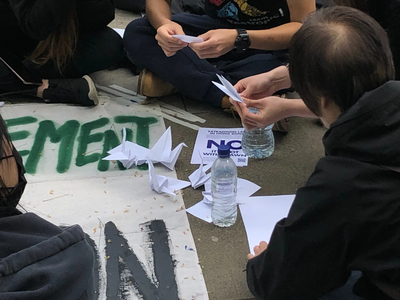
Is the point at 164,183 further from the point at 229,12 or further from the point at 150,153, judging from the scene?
the point at 229,12

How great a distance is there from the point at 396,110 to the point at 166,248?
0.79 m

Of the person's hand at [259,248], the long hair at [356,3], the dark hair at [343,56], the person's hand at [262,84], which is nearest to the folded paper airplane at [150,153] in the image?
the person's hand at [262,84]

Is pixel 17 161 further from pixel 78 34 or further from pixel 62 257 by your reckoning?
pixel 78 34

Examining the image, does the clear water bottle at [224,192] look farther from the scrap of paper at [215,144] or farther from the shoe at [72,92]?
the shoe at [72,92]

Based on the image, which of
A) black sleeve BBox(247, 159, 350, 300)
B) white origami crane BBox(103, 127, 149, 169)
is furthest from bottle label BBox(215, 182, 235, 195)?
black sleeve BBox(247, 159, 350, 300)

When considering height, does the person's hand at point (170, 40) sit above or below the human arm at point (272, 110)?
above

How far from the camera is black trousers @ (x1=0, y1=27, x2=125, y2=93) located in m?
2.13

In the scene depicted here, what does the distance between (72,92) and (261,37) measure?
2.82ft

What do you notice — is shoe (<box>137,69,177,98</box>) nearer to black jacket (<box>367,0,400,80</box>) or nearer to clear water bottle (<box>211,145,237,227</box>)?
clear water bottle (<box>211,145,237,227</box>)

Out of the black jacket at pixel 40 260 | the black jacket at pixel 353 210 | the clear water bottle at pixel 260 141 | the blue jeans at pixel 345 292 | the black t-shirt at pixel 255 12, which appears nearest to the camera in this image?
the black jacket at pixel 40 260

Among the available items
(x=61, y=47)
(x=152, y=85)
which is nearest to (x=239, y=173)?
(x=152, y=85)

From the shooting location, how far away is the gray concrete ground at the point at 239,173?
4.21 feet

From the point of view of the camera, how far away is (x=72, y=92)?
2105mm

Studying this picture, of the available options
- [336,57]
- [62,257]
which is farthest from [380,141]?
[62,257]
